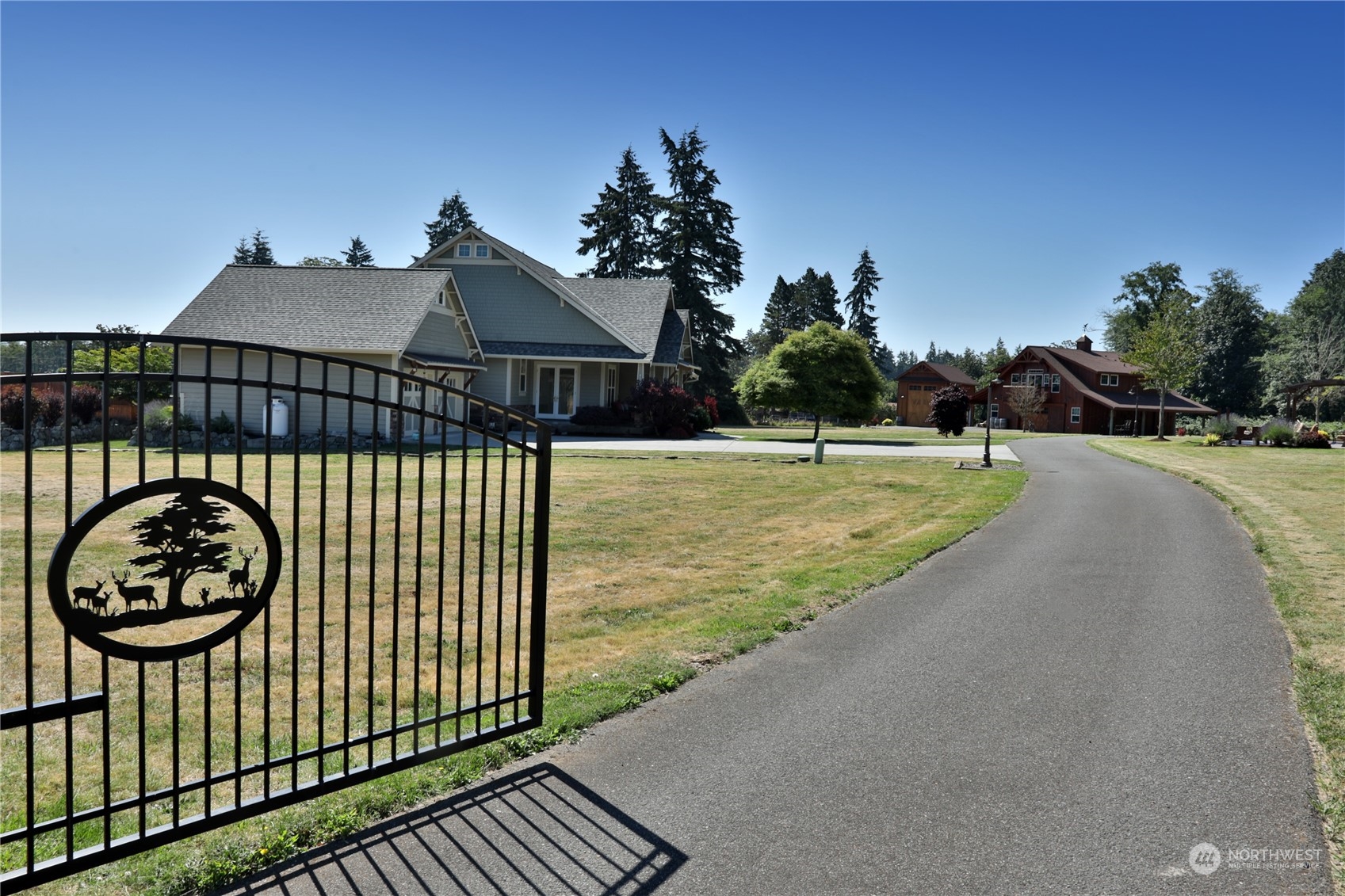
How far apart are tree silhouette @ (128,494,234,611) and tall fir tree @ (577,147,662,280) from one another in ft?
191

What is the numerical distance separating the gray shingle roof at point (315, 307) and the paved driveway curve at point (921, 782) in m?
24.7

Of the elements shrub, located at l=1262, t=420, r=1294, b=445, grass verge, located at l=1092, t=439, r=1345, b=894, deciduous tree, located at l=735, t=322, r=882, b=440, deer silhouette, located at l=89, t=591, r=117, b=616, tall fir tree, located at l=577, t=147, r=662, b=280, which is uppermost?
tall fir tree, located at l=577, t=147, r=662, b=280

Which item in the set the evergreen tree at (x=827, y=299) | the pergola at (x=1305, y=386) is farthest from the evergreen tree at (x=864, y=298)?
the pergola at (x=1305, y=386)

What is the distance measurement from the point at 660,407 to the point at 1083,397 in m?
40.8

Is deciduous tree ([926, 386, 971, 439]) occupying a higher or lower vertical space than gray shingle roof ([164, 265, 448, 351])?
lower

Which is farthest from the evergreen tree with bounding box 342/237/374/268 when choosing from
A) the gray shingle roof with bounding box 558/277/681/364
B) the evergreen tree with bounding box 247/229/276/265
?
the gray shingle roof with bounding box 558/277/681/364

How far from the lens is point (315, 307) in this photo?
3180 centimetres

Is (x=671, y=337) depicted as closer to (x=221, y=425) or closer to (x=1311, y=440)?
(x=221, y=425)

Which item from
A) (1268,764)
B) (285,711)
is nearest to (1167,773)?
(1268,764)

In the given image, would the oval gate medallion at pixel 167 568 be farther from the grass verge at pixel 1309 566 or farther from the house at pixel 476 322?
the house at pixel 476 322

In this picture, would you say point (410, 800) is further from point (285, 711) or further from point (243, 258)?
point (243, 258)

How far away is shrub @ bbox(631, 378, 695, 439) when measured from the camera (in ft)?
121

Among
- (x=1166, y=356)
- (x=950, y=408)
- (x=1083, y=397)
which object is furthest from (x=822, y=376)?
(x=1083, y=397)

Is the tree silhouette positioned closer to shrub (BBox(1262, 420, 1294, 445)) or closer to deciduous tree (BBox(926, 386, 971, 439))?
deciduous tree (BBox(926, 386, 971, 439))
